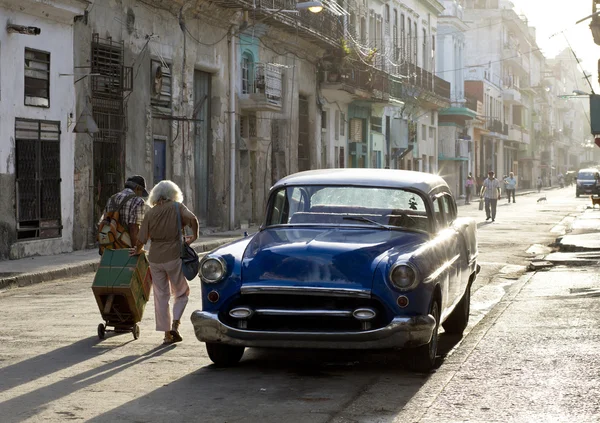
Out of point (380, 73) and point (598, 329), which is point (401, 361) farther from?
point (380, 73)

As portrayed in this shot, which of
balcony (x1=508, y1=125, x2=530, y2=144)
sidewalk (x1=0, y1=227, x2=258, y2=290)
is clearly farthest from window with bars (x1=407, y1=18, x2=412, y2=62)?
balcony (x1=508, y1=125, x2=530, y2=144)

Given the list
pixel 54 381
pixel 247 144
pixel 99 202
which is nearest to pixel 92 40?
pixel 99 202

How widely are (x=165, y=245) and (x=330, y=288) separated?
2330 millimetres

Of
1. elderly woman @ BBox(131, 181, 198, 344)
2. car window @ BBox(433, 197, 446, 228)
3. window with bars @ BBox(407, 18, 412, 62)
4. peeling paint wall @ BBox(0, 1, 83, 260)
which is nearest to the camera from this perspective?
car window @ BBox(433, 197, 446, 228)

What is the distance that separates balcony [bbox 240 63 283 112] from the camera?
31.3 meters

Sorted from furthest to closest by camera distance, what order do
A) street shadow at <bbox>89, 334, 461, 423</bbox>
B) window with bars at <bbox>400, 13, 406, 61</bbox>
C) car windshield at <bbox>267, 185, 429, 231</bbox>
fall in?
window with bars at <bbox>400, 13, 406, 61</bbox>
car windshield at <bbox>267, 185, 429, 231</bbox>
street shadow at <bbox>89, 334, 461, 423</bbox>

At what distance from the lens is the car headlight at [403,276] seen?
7.94 m

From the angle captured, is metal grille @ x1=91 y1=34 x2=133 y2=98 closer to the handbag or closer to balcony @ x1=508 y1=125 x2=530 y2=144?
the handbag

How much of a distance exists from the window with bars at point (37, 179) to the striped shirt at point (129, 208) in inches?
386

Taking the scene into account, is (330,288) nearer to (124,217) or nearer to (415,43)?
(124,217)

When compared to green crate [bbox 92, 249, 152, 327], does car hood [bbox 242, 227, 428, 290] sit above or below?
above

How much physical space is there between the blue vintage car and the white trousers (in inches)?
42.9

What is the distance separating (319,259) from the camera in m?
8.05

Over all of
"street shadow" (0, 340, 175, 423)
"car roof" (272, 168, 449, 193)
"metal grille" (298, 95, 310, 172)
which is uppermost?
"metal grille" (298, 95, 310, 172)
